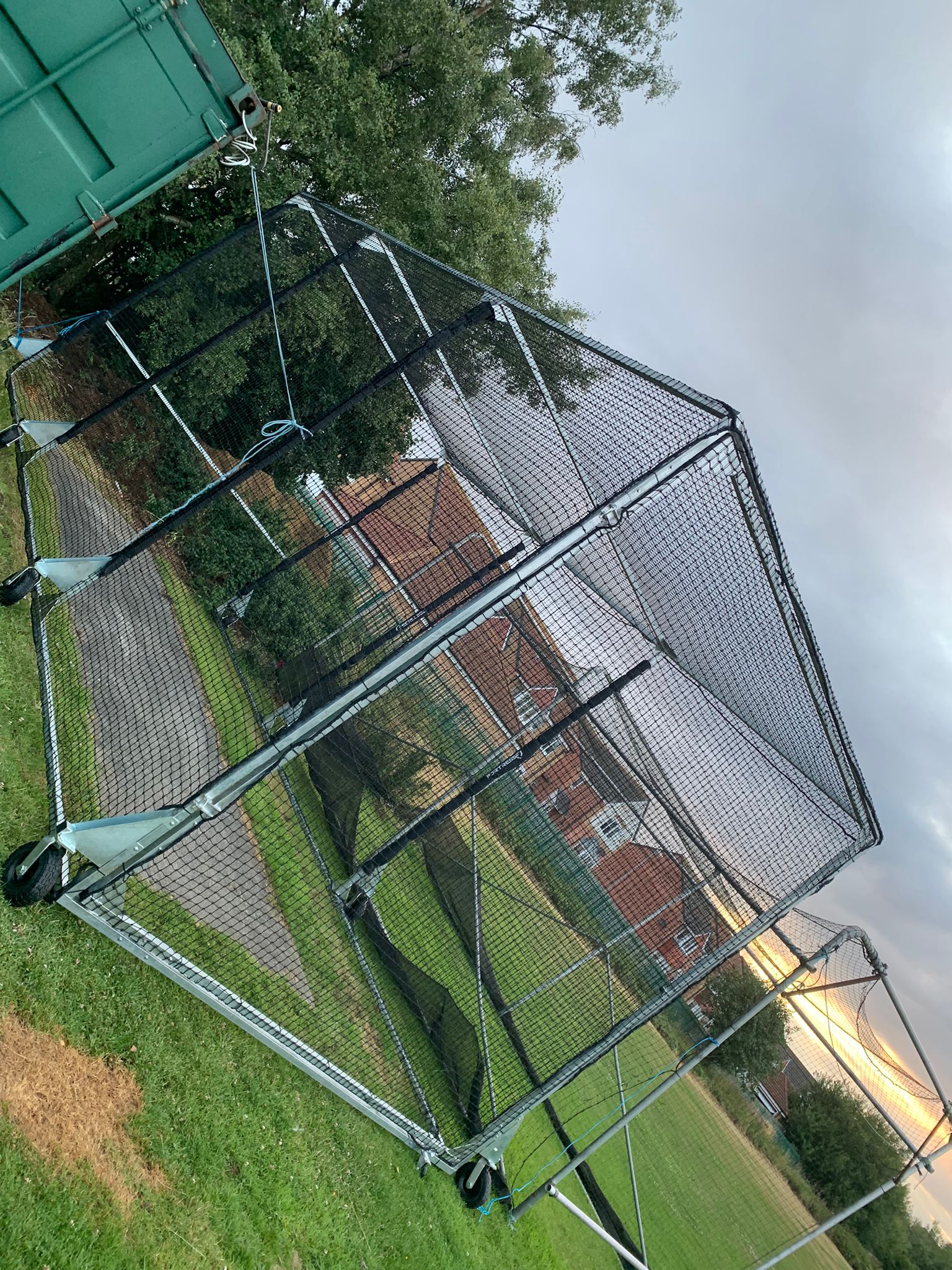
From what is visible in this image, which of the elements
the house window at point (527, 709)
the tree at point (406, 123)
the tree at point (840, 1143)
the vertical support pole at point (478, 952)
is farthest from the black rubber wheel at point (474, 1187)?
the tree at point (406, 123)

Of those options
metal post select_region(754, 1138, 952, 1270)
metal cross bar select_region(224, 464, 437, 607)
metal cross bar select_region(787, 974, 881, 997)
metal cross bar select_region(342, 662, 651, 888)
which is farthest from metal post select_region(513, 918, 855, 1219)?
metal cross bar select_region(224, 464, 437, 607)

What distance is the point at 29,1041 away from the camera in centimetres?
300

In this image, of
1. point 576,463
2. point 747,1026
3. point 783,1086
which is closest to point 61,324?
point 576,463

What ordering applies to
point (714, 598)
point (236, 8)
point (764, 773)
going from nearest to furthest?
1. point (714, 598)
2. point (764, 773)
3. point (236, 8)

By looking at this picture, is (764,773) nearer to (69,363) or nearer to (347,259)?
(347,259)

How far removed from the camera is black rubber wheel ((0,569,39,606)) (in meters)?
4.59

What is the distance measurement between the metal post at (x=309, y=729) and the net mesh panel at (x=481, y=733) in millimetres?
95

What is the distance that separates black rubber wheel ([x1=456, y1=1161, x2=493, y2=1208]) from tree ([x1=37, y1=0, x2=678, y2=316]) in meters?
8.09

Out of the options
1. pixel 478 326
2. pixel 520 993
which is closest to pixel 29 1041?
pixel 520 993

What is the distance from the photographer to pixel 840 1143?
6.27 meters

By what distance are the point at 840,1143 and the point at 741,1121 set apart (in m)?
1.62

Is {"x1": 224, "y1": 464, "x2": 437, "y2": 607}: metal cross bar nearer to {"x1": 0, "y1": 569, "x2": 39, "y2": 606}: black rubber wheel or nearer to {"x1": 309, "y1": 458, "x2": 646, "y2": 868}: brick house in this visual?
{"x1": 309, "y1": 458, "x2": 646, "y2": 868}: brick house

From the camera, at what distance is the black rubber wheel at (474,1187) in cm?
475

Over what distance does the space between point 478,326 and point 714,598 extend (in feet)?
9.50
